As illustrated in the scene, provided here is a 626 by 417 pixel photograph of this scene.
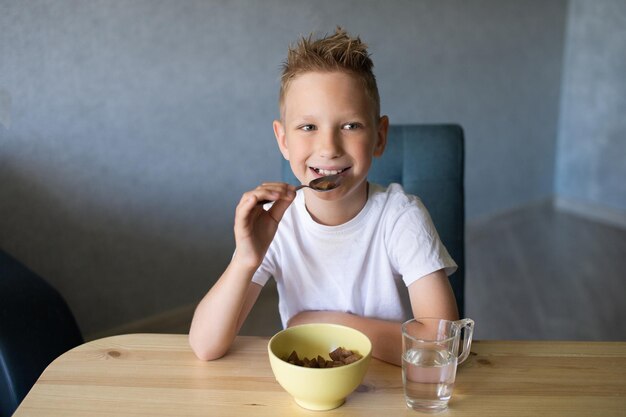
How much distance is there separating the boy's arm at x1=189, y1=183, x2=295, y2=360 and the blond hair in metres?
0.25

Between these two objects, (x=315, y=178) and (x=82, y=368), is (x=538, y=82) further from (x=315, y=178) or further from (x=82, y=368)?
(x=82, y=368)

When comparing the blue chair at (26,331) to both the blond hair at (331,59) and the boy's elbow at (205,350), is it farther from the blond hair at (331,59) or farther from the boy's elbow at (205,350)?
the blond hair at (331,59)

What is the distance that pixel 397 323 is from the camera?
1.13m

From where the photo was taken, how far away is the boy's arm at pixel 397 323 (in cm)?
106

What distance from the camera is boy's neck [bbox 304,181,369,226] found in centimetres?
126

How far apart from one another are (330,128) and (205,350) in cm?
40

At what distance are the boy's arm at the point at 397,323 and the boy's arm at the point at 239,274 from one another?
0.15 meters

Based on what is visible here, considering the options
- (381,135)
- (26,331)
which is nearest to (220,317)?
(381,135)

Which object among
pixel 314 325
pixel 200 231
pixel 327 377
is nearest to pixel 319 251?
pixel 314 325

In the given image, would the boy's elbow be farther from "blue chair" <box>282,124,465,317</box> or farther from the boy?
"blue chair" <box>282,124,465,317</box>

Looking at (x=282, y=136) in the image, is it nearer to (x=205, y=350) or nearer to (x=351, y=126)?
(x=351, y=126)

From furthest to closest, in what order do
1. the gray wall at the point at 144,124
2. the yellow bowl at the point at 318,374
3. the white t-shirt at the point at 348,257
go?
the gray wall at the point at 144,124 < the white t-shirt at the point at 348,257 < the yellow bowl at the point at 318,374

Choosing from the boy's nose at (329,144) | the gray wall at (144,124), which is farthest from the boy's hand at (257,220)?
the gray wall at (144,124)

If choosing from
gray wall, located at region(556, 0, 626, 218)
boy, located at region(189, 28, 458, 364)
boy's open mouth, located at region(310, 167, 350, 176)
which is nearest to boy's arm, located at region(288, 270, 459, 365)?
boy, located at region(189, 28, 458, 364)
